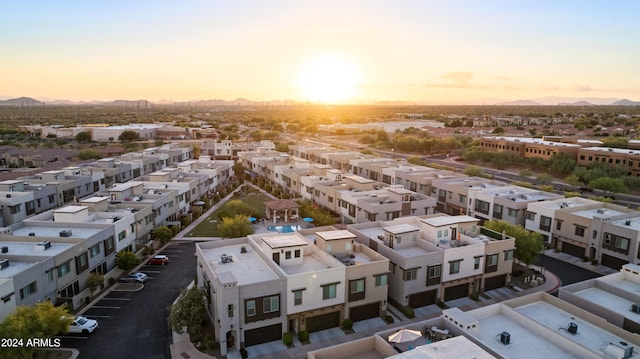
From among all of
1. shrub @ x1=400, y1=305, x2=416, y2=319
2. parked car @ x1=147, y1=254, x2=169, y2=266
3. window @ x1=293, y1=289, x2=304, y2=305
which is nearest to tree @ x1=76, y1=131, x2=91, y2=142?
parked car @ x1=147, y1=254, x2=169, y2=266

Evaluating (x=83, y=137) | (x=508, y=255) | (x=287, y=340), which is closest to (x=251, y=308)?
(x=287, y=340)

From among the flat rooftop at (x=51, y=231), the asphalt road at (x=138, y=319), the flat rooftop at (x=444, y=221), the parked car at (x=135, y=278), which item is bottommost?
the asphalt road at (x=138, y=319)

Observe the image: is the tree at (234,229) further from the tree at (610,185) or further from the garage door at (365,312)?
the tree at (610,185)

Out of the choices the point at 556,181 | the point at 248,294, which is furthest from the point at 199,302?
the point at 556,181

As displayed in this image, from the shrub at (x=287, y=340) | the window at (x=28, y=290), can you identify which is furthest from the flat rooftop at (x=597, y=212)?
the window at (x=28, y=290)

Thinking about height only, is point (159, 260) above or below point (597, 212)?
below

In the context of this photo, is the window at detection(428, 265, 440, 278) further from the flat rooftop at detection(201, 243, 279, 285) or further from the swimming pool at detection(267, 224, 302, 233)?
the swimming pool at detection(267, 224, 302, 233)

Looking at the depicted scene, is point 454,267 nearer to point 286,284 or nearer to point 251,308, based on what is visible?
point 286,284
